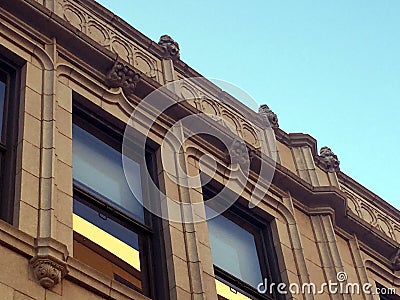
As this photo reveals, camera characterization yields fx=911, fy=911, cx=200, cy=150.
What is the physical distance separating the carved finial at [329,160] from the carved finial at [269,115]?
4.12 ft

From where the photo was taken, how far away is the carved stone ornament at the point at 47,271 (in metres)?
10.6

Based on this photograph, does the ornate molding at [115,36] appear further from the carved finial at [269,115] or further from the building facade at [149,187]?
the carved finial at [269,115]

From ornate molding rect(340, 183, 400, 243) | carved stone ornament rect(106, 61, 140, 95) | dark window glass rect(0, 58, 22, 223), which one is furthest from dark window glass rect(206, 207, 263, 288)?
dark window glass rect(0, 58, 22, 223)

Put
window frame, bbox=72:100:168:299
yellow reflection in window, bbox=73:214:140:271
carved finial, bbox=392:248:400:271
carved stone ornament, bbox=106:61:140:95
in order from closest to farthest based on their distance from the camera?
yellow reflection in window, bbox=73:214:140:271, window frame, bbox=72:100:168:299, carved stone ornament, bbox=106:61:140:95, carved finial, bbox=392:248:400:271

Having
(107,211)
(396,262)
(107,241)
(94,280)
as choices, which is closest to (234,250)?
(107,211)

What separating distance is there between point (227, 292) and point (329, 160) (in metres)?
5.59

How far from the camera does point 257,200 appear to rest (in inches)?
639

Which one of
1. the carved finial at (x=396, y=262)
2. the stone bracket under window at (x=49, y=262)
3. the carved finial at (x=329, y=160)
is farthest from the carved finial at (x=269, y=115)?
the stone bracket under window at (x=49, y=262)

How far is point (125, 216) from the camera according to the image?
13.6 meters

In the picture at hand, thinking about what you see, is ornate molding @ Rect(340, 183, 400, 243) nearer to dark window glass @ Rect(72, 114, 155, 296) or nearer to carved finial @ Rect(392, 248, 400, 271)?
carved finial @ Rect(392, 248, 400, 271)

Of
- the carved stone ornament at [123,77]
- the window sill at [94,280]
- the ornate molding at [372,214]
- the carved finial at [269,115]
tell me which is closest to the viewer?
the window sill at [94,280]

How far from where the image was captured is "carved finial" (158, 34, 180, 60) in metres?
17.5

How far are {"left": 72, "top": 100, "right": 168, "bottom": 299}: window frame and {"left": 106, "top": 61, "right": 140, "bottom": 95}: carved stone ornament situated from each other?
Result: 2.44 feet

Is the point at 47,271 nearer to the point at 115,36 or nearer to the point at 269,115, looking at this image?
the point at 115,36
